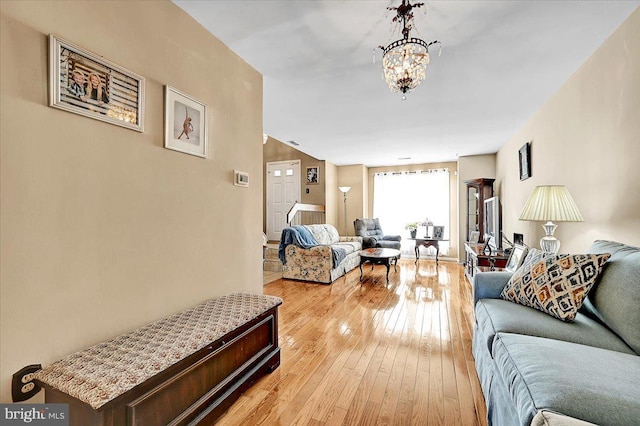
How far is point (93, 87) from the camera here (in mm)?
1322

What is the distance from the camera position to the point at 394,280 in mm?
4598

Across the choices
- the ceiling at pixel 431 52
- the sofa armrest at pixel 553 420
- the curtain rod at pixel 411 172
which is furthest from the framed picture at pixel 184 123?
the curtain rod at pixel 411 172

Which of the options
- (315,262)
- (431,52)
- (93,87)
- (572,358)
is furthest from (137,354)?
(315,262)

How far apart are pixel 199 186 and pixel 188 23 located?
3.63 feet

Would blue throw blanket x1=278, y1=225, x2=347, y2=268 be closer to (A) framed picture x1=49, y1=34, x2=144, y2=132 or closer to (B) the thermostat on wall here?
(B) the thermostat on wall

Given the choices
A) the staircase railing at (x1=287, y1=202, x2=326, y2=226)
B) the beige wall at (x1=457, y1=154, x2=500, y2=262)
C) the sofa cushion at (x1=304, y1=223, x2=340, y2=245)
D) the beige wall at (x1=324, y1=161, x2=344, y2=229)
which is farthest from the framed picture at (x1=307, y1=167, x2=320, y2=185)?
the beige wall at (x1=457, y1=154, x2=500, y2=262)

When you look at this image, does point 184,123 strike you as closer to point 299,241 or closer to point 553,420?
point 553,420

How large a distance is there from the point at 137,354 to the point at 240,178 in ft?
4.74

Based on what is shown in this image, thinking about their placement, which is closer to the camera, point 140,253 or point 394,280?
point 140,253

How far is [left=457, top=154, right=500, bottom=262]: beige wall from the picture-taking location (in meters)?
5.80

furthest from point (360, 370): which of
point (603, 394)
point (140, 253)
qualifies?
point (140, 253)

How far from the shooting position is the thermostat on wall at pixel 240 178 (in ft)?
7.41

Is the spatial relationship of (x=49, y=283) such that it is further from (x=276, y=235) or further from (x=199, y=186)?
(x=276, y=235)

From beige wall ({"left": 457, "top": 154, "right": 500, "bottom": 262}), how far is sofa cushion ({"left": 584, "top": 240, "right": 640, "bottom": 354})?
458 centimetres
